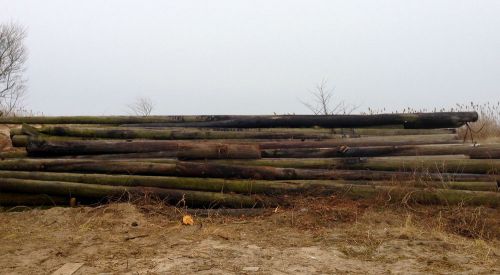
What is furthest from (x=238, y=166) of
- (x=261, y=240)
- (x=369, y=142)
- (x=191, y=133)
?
(x=369, y=142)

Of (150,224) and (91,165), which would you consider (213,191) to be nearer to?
(150,224)

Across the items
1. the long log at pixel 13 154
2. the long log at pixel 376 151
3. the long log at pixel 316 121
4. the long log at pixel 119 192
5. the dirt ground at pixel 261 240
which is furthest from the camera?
the long log at pixel 316 121

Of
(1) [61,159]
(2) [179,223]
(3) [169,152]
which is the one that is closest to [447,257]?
(2) [179,223]

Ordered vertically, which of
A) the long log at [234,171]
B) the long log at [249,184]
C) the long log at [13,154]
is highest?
the long log at [13,154]

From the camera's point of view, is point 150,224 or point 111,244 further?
point 150,224

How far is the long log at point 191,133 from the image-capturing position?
7.62 meters

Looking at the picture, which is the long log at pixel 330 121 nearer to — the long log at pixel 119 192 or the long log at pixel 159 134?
the long log at pixel 159 134

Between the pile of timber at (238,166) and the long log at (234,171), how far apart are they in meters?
0.01

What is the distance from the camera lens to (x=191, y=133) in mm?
7703

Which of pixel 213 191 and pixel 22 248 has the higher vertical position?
pixel 213 191

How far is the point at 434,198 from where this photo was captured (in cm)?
606

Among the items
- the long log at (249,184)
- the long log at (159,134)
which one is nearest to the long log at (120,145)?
the long log at (159,134)

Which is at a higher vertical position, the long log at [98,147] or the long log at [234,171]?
the long log at [98,147]

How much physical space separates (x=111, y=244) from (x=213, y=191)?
68.4 inches
